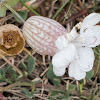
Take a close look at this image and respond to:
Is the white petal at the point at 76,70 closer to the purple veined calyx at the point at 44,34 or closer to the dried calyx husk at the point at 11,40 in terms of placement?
the purple veined calyx at the point at 44,34

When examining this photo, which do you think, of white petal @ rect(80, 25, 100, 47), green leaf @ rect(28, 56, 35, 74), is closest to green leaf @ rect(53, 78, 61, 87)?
green leaf @ rect(28, 56, 35, 74)

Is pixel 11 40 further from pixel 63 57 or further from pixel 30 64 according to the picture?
pixel 63 57

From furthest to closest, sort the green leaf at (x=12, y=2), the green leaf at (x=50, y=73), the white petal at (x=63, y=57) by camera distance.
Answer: the green leaf at (x=50, y=73) → the green leaf at (x=12, y=2) → the white petal at (x=63, y=57)

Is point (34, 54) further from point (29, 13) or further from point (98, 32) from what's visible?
point (98, 32)

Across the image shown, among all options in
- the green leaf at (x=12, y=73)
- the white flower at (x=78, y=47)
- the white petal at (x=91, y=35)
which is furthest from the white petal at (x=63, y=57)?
the green leaf at (x=12, y=73)

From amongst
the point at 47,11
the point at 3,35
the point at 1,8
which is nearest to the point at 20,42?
the point at 3,35

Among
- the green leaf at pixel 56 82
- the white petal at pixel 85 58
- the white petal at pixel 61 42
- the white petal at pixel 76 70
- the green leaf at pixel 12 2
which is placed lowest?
the green leaf at pixel 56 82

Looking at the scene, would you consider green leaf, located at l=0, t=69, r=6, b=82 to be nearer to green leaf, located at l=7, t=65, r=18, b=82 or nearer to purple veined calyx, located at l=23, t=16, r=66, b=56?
green leaf, located at l=7, t=65, r=18, b=82

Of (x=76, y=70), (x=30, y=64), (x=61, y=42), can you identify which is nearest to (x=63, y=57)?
(x=61, y=42)
